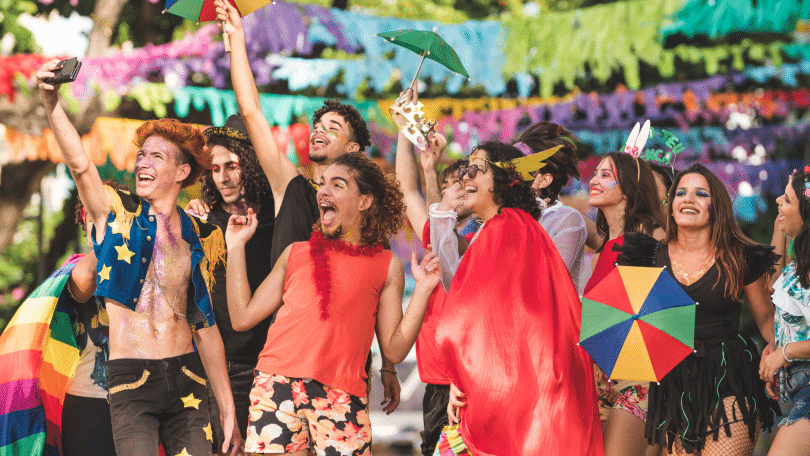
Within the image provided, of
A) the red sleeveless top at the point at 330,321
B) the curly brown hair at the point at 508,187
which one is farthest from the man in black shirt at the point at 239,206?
the curly brown hair at the point at 508,187

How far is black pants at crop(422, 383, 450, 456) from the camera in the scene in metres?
4.41

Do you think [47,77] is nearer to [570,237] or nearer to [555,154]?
[570,237]

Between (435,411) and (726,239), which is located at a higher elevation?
(726,239)

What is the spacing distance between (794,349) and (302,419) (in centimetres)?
234

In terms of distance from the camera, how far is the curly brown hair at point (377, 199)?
404 centimetres

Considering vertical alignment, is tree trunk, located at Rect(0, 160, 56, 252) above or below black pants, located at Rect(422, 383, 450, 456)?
above

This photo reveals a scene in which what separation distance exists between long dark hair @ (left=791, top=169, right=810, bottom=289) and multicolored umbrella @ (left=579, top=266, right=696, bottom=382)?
70 cm

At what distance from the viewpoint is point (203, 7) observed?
434 centimetres

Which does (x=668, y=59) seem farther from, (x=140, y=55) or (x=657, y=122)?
(x=140, y=55)

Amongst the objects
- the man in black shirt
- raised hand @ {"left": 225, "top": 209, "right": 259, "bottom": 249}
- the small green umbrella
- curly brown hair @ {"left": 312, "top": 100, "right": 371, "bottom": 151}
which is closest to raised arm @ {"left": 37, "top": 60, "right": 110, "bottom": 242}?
raised hand @ {"left": 225, "top": 209, "right": 259, "bottom": 249}

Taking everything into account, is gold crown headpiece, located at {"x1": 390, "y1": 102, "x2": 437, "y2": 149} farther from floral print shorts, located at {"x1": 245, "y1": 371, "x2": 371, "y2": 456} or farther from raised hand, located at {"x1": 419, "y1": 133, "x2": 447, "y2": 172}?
floral print shorts, located at {"x1": 245, "y1": 371, "x2": 371, "y2": 456}

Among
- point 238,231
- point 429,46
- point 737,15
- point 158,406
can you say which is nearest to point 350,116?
point 429,46

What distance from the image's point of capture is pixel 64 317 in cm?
412

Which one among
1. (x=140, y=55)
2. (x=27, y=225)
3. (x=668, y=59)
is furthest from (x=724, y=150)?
(x=27, y=225)
